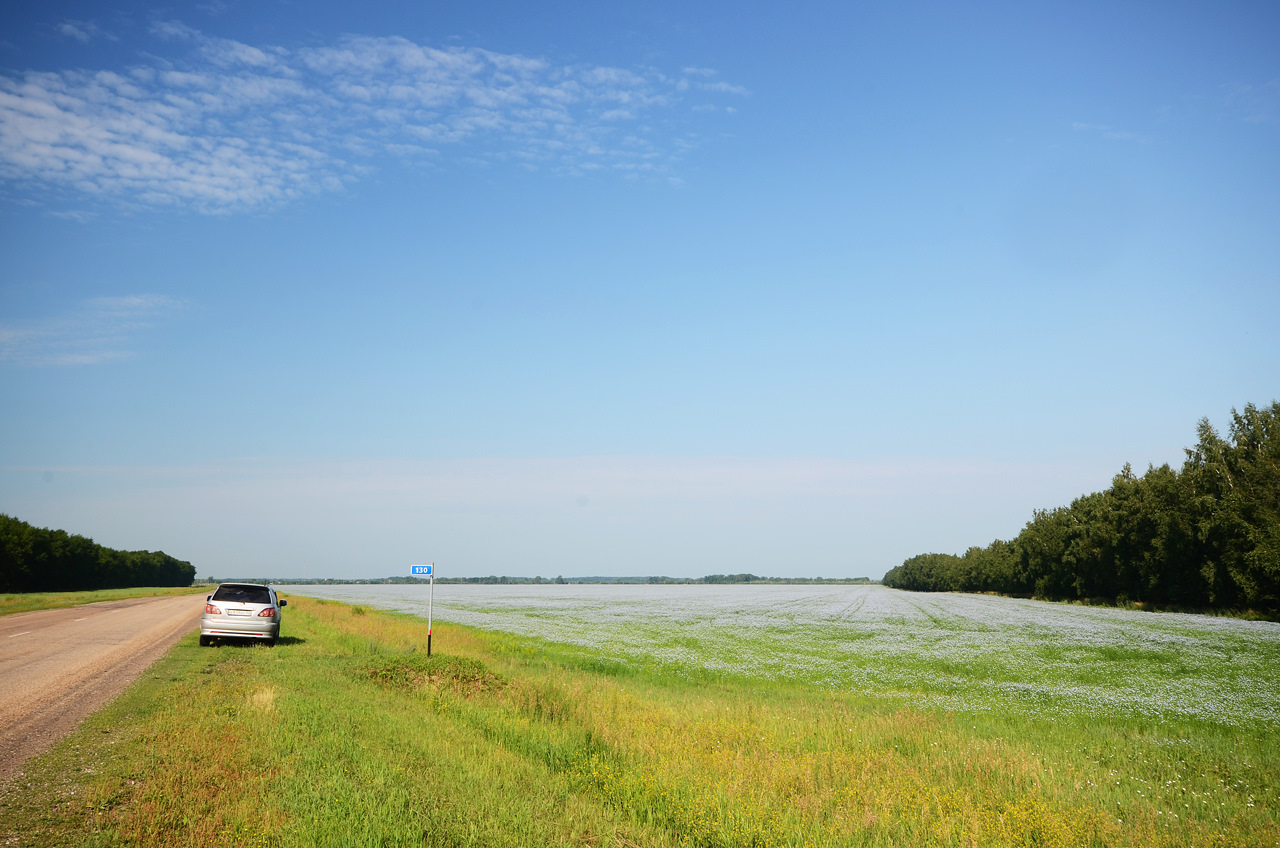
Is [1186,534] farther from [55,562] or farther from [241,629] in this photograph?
[55,562]

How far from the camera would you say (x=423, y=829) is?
6.92m

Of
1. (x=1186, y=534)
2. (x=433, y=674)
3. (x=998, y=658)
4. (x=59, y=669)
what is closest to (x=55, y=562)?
(x=59, y=669)

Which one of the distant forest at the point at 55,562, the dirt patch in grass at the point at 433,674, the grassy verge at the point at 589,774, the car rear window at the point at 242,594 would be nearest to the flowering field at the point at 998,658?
the grassy verge at the point at 589,774

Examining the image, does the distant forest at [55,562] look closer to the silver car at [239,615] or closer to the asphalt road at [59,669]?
the asphalt road at [59,669]

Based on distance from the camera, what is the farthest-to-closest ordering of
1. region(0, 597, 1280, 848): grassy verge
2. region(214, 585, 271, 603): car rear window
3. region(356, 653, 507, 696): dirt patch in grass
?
region(214, 585, 271, 603): car rear window → region(356, 653, 507, 696): dirt patch in grass → region(0, 597, 1280, 848): grassy verge

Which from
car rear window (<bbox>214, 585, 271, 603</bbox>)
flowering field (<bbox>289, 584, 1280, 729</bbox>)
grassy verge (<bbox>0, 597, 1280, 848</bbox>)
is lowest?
flowering field (<bbox>289, 584, 1280, 729</bbox>)

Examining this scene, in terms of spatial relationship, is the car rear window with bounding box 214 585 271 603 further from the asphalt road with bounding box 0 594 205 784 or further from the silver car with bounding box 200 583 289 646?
the asphalt road with bounding box 0 594 205 784

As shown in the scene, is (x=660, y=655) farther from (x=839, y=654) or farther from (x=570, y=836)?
(x=570, y=836)

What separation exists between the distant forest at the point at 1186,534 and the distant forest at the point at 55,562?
5220 inches

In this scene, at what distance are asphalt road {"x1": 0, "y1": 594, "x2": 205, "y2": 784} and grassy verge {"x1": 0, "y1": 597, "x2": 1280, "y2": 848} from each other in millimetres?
555

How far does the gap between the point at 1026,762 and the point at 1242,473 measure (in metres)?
69.9

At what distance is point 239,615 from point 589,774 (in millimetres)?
18442

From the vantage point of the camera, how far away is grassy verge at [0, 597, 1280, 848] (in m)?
7.09

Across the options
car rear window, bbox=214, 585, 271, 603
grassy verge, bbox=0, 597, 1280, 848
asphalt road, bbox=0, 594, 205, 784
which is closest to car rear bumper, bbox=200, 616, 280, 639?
car rear window, bbox=214, 585, 271, 603
